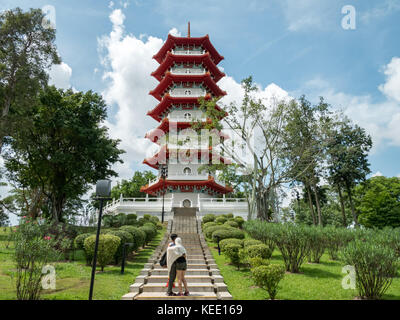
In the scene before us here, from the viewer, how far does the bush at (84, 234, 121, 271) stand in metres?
9.88

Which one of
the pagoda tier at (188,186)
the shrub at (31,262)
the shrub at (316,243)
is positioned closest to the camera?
the shrub at (31,262)

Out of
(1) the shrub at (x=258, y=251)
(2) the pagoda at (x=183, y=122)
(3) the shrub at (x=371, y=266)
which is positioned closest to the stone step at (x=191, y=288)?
(1) the shrub at (x=258, y=251)

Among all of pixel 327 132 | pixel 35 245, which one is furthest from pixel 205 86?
pixel 35 245

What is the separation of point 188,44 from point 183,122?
11.6 metres

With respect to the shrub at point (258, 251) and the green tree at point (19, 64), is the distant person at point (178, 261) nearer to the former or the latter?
the shrub at point (258, 251)

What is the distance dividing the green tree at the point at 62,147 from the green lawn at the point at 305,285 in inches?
576

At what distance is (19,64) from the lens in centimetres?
1560

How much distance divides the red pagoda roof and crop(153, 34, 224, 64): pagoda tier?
172 inches

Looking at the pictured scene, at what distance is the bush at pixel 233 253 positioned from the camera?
1044 cm

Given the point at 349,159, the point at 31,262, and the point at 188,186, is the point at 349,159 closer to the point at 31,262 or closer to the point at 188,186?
the point at 188,186

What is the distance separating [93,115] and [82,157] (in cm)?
363

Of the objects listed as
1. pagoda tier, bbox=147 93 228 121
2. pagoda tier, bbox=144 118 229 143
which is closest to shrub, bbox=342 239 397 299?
pagoda tier, bbox=144 118 229 143

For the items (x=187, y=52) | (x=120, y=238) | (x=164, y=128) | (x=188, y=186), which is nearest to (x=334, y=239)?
(x=120, y=238)

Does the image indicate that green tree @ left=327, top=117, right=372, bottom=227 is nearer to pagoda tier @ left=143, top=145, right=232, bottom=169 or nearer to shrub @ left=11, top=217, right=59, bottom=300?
pagoda tier @ left=143, top=145, right=232, bottom=169
